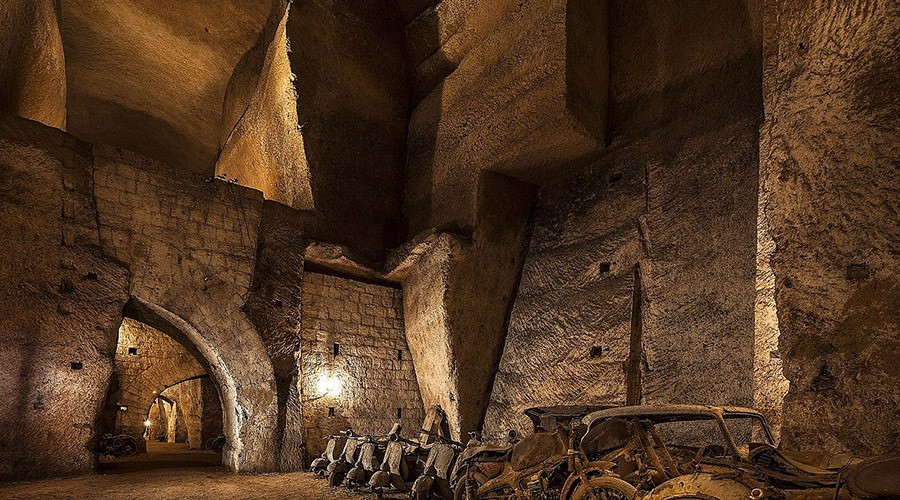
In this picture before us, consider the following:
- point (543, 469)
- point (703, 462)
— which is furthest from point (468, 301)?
point (703, 462)

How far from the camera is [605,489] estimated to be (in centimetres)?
388

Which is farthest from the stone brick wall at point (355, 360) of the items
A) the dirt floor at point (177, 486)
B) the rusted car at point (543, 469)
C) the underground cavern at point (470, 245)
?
the rusted car at point (543, 469)

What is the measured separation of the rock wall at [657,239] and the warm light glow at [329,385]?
2.37 meters

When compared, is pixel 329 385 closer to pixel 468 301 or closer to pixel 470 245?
pixel 468 301

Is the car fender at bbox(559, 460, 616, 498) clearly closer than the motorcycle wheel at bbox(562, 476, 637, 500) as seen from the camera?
No

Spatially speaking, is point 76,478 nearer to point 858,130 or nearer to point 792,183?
point 792,183

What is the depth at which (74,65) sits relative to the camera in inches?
513

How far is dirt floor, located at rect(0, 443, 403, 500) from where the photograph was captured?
21.2 feet

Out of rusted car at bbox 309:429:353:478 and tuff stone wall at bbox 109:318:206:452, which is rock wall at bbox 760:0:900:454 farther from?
tuff stone wall at bbox 109:318:206:452

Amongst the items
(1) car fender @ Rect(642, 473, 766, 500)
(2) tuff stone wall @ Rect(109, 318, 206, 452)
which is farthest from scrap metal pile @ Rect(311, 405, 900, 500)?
(2) tuff stone wall @ Rect(109, 318, 206, 452)

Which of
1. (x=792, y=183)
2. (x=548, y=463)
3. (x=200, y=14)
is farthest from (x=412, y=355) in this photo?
(x=200, y=14)

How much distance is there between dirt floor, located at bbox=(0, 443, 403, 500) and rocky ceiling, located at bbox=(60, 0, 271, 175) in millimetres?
8231

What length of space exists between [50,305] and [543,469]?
6430 mm

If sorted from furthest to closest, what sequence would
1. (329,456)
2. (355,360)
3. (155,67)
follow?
1. (155,67)
2. (355,360)
3. (329,456)
